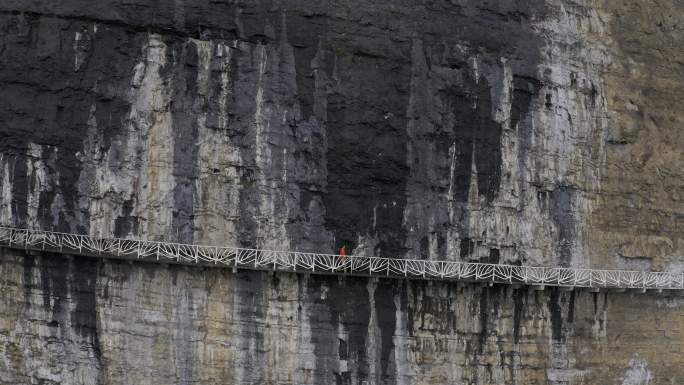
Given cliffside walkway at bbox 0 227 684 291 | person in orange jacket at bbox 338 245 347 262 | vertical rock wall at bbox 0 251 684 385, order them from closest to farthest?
1. cliffside walkway at bbox 0 227 684 291
2. vertical rock wall at bbox 0 251 684 385
3. person in orange jacket at bbox 338 245 347 262

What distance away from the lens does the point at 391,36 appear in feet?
61.5

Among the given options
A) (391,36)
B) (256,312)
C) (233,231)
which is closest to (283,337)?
(256,312)

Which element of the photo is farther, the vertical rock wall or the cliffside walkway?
the vertical rock wall

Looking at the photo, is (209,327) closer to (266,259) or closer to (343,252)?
(266,259)

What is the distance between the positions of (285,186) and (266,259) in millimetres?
1527

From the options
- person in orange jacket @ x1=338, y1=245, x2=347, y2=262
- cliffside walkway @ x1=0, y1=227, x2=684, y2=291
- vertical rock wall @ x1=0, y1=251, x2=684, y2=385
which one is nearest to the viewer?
cliffside walkway @ x1=0, y1=227, x2=684, y2=291

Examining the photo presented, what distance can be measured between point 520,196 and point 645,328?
418 centimetres

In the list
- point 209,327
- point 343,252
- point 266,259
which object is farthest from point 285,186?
point 209,327

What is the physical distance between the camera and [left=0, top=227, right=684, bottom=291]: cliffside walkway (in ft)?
57.3

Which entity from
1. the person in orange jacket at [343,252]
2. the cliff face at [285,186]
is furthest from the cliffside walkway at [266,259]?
the cliff face at [285,186]

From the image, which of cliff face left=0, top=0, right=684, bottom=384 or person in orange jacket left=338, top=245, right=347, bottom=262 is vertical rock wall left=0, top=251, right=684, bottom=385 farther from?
person in orange jacket left=338, top=245, right=347, bottom=262

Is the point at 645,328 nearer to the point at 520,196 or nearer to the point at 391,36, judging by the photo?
the point at 520,196

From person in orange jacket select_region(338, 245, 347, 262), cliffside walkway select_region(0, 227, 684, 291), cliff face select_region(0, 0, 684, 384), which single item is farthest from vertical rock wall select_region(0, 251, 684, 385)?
person in orange jacket select_region(338, 245, 347, 262)

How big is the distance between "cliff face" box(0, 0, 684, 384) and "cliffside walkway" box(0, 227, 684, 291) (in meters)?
0.27
